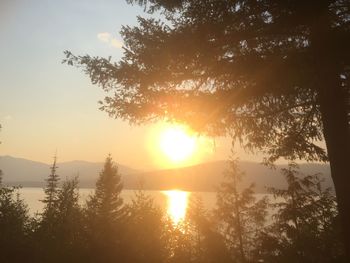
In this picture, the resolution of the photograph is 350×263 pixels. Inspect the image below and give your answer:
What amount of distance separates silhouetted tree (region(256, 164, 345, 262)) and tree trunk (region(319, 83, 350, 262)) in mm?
8827

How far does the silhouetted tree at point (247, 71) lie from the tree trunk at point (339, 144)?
0.07 feet

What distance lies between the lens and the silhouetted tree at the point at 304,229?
16.3m

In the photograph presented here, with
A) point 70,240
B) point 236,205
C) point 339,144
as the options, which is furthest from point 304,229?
point 70,240

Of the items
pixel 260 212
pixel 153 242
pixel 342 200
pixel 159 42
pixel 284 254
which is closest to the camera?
pixel 342 200

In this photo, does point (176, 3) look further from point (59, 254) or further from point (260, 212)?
point (260, 212)

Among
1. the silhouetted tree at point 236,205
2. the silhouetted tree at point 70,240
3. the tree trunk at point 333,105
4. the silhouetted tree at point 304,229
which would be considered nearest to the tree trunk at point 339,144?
the tree trunk at point 333,105

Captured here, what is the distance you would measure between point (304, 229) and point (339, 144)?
49.4ft

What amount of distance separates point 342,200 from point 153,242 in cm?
506

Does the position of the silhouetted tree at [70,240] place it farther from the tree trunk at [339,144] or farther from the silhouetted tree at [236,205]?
the silhouetted tree at [236,205]

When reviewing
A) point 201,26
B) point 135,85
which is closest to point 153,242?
point 135,85

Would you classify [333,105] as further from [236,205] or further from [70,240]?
[236,205]

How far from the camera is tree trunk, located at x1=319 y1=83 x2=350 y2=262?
266 inches

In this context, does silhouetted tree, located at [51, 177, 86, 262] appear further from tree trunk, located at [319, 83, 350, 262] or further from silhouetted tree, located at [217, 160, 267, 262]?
silhouetted tree, located at [217, 160, 267, 262]

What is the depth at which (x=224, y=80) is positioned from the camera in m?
8.40
